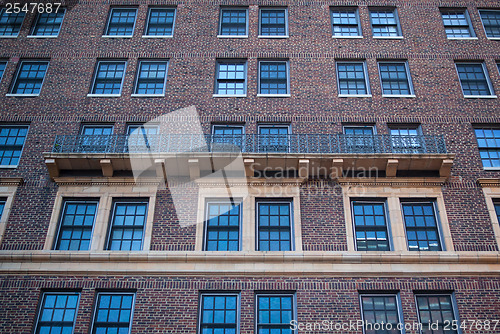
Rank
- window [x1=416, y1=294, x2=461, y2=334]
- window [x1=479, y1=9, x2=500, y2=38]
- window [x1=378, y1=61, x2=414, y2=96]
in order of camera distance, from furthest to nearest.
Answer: window [x1=479, y1=9, x2=500, y2=38] → window [x1=378, y1=61, x2=414, y2=96] → window [x1=416, y1=294, x2=461, y2=334]

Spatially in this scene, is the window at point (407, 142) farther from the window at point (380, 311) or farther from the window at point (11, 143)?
the window at point (11, 143)

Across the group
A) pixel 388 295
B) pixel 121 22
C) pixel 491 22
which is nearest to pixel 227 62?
pixel 121 22

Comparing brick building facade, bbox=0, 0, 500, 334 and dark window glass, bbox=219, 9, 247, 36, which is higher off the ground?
dark window glass, bbox=219, 9, 247, 36

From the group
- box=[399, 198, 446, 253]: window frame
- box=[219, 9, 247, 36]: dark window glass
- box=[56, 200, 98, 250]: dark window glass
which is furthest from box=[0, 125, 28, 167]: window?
box=[399, 198, 446, 253]: window frame

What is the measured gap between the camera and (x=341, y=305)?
A: 1789 cm

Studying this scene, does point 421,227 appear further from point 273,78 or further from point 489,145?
point 273,78

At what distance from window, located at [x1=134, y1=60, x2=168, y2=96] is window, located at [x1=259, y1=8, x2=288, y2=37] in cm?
519

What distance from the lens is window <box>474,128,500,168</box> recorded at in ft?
71.4

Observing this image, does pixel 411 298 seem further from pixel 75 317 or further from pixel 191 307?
pixel 75 317

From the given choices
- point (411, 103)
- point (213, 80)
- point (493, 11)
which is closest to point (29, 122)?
point (213, 80)

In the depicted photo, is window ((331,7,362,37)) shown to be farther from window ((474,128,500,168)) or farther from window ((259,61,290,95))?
window ((474,128,500,168))

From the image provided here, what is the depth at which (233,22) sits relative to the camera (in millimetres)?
26562

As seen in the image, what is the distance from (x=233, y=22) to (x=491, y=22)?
42.1 feet

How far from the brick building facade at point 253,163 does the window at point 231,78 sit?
0.28ft
